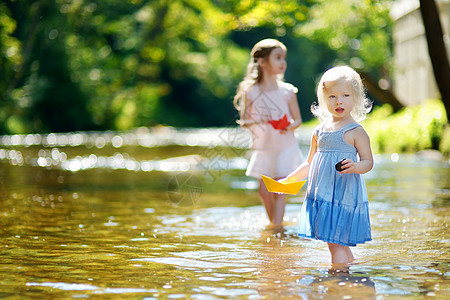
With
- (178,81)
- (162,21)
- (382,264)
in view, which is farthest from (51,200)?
(178,81)

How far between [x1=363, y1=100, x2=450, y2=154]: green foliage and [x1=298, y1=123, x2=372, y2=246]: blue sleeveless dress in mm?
12505

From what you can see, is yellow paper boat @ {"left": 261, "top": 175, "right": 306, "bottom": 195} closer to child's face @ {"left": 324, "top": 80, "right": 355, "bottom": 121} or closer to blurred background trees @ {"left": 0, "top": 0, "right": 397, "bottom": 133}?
child's face @ {"left": 324, "top": 80, "right": 355, "bottom": 121}

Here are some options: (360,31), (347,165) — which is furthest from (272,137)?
(360,31)

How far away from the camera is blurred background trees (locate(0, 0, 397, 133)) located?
100ft

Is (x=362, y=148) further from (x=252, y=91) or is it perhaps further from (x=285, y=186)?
(x=252, y=91)

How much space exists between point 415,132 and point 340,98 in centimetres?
1500

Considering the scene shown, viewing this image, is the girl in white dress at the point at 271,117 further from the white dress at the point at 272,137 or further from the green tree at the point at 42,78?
the green tree at the point at 42,78

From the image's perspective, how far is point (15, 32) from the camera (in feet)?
109

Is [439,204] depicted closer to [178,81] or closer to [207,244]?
[207,244]

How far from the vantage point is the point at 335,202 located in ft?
18.1

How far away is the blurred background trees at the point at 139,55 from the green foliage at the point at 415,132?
3329 mm

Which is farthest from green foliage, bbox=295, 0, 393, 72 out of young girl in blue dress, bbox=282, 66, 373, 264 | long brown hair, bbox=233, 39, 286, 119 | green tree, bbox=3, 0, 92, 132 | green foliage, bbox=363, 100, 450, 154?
young girl in blue dress, bbox=282, 66, 373, 264

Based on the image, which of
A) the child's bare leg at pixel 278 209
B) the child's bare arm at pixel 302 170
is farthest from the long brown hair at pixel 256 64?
the child's bare arm at pixel 302 170

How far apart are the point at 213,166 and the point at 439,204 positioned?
9.10m
